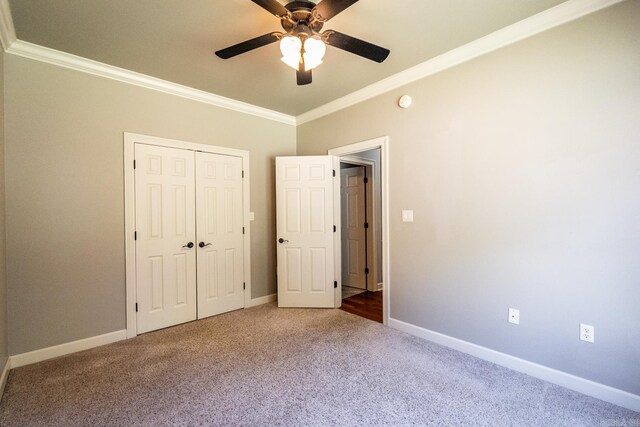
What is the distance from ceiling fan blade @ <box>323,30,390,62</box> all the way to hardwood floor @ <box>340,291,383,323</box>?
2722 millimetres

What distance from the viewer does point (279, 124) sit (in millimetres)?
4105

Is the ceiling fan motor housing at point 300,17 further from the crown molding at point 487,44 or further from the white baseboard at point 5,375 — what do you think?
the white baseboard at point 5,375

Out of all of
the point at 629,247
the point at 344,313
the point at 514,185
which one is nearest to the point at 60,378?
the point at 344,313

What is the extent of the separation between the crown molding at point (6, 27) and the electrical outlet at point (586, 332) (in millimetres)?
4486

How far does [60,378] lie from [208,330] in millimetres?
1182

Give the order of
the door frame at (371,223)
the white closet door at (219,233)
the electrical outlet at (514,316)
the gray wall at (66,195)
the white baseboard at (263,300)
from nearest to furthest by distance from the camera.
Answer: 1. the electrical outlet at (514,316)
2. the gray wall at (66,195)
3. the white closet door at (219,233)
4. the white baseboard at (263,300)
5. the door frame at (371,223)

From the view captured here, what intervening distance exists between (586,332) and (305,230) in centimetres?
278

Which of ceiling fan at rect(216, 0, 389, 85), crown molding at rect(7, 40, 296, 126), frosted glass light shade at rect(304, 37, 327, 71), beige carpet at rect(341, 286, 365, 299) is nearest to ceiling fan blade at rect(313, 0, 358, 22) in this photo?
ceiling fan at rect(216, 0, 389, 85)

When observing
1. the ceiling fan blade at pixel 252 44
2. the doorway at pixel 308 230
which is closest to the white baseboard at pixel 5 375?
the doorway at pixel 308 230

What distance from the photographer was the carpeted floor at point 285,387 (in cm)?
171

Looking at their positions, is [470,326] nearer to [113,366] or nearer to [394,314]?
[394,314]

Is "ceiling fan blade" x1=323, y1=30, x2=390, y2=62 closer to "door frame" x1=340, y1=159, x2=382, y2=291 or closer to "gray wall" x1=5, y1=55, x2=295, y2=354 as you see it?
"gray wall" x1=5, y1=55, x2=295, y2=354

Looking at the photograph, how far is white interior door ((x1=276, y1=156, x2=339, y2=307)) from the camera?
366cm

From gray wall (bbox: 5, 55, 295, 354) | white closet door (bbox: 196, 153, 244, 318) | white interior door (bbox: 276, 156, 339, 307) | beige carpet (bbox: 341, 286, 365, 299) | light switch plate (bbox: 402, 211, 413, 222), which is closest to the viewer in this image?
gray wall (bbox: 5, 55, 295, 354)
